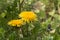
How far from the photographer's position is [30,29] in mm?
1608

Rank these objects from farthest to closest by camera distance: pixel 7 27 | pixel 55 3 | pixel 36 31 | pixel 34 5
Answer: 1. pixel 55 3
2. pixel 34 5
3. pixel 7 27
4. pixel 36 31

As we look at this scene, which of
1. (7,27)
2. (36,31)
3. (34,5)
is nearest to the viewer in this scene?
(36,31)

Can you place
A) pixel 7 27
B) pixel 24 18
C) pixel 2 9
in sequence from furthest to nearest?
pixel 2 9 → pixel 7 27 → pixel 24 18

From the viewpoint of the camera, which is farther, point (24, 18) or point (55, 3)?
point (55, 3)

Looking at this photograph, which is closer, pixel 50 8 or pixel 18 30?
pixel 18 30

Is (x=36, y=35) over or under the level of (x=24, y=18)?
under

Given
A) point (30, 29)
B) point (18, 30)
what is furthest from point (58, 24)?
point (18, 30)

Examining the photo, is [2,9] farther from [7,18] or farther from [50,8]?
[50,8]

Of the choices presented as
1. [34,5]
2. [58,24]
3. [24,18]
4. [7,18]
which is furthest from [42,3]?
[24,18]

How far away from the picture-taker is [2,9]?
1.74m

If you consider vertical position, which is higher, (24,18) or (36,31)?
Result: (24,18)

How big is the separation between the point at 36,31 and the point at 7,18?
0.97ft

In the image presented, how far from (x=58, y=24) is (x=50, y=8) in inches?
19.0

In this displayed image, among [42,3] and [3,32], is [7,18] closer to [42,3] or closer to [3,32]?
[3,32]
